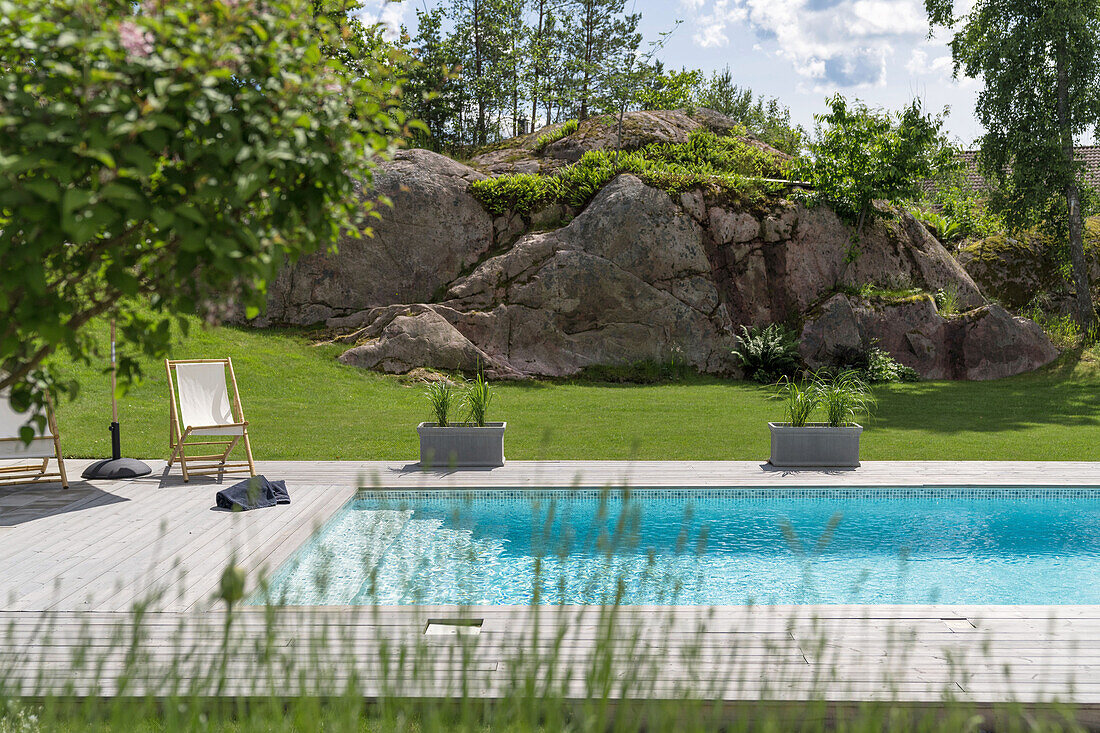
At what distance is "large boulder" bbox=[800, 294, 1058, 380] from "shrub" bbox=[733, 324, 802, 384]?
1.25 ft

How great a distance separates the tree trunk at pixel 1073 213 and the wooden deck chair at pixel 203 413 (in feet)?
54.1

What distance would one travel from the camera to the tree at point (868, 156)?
55.5ft

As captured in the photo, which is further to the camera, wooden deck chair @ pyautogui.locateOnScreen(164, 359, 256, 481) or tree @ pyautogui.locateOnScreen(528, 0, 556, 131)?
tree @ pyautogui.locateOnScreen(528, 0, 556, 131)

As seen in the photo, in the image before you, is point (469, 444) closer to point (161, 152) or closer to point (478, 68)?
point (161, 152)

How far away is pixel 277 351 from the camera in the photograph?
15.1 metres

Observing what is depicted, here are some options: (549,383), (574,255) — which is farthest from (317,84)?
(574,255)

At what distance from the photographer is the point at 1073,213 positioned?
55.6 ft

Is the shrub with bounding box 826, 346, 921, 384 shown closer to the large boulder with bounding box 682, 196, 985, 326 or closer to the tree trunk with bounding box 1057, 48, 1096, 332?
the large boulder with bounding box 682, 196, 985, 326

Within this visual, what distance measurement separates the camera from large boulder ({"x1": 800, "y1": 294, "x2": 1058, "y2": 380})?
51.0 ft

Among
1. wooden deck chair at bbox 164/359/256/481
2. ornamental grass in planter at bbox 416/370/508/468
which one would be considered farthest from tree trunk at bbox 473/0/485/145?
ornamental grass in planter at bbox 416/370/508/468

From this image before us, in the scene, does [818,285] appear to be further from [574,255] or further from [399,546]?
[399,546]

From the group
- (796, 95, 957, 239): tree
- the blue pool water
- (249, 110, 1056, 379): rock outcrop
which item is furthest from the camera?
(796, 95, 957, 239): tree

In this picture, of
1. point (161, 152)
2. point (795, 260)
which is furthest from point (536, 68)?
point (161, 152)

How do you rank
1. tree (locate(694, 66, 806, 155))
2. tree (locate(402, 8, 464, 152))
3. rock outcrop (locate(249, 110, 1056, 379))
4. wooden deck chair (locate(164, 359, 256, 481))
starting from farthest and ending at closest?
tree (locate(694, 66, 806, 155)), tree (locate(402, 8, 464, 152)), rock outcrop (locate(249, 110, 1056, 379)), wooden deck chair (locate(164, 359, 256, 481))
